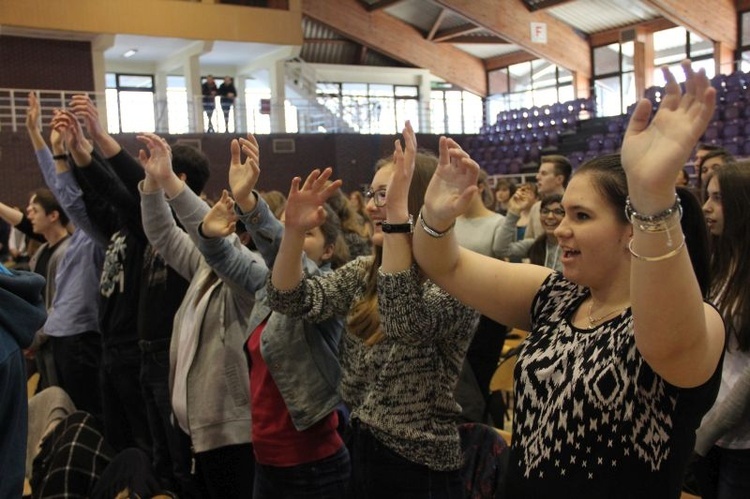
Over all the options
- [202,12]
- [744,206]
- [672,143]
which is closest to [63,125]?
[744,206]

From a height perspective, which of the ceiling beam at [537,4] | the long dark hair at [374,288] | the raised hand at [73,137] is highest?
the ceiling beam at [537,4]

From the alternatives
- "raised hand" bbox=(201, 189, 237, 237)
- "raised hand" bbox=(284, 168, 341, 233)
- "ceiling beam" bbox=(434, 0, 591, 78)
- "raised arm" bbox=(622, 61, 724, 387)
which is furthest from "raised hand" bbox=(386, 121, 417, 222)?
"ceiling beam" bbox=(434, 0, 591, 78)

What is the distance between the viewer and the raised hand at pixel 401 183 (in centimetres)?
188

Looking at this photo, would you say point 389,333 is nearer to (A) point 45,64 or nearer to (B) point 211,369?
(B) point 211,369

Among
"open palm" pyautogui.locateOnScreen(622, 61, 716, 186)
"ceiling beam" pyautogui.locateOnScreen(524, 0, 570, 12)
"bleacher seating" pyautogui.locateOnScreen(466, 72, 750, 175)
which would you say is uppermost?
"ceiling beam" pyautogui.locateOnScreen(524, 0, 570, 12)

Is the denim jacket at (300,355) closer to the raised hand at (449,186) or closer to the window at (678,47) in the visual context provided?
the raised hand at (449,186)

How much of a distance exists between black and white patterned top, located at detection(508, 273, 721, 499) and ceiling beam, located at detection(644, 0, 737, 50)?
16.0m

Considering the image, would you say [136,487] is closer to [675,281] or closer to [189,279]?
[189,279]

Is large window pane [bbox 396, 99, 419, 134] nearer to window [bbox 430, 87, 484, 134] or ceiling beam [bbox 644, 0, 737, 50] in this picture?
window [bbox 430, 87, 484, 134]

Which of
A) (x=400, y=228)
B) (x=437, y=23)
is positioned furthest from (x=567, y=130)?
(x=400, y=228)

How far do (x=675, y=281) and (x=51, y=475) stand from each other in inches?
97.3

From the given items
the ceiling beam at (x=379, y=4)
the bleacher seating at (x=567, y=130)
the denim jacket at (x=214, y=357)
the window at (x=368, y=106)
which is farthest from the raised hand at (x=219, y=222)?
the ceiling beam at (x=379, y=4)

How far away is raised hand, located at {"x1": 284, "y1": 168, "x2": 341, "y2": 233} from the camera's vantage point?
2.25m

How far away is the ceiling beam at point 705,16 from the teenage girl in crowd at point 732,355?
49.7 feet
